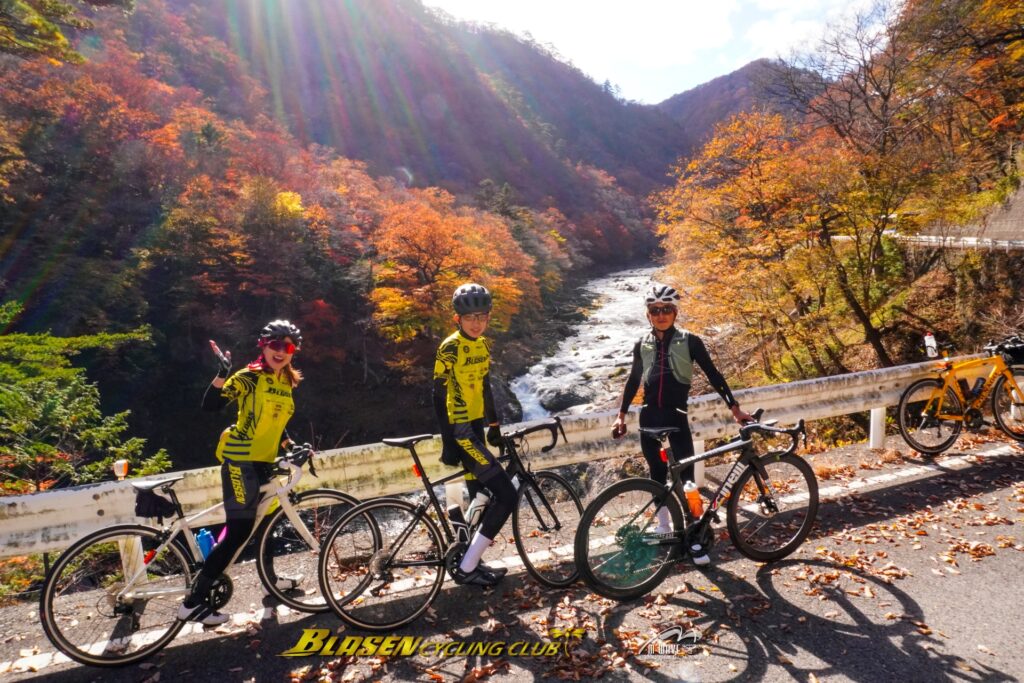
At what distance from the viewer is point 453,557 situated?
354 centimetres

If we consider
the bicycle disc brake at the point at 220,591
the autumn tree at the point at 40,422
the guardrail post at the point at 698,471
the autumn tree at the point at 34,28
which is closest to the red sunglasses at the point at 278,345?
the bicycle disc brake at the point at 220,591

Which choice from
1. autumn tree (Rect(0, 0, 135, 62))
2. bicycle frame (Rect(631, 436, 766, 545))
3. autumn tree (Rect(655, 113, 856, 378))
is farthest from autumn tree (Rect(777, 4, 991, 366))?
autumn tree (Rect(0, 0, 135, 62))

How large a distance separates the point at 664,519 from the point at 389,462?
6.93ft

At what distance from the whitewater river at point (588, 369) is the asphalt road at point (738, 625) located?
14642 mm

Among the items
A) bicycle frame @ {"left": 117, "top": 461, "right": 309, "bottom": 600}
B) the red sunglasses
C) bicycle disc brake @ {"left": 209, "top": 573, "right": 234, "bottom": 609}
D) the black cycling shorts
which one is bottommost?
bicycle disc brake @ {"left": 209, "top": 573, "right": 234, "bottom": 609}

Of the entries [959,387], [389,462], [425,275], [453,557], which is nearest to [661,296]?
[453,557]

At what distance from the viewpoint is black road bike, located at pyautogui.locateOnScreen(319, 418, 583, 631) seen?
3402 mm

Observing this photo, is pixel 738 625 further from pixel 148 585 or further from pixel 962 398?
pixel 962 398

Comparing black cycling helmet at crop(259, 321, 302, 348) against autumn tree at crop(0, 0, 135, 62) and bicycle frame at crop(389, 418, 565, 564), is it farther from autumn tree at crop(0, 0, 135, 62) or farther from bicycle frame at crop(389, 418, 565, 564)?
autumn tree at crop(0, 0, 135, 62)

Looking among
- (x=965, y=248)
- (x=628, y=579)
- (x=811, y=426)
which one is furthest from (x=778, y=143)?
(x=628, y=579)

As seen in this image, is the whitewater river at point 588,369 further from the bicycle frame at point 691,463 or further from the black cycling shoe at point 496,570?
the black cycling shoe at point 496,570

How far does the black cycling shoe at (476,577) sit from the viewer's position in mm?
3504

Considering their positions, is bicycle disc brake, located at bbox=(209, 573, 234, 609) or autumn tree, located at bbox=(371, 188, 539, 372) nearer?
bicycle disc brake, located at bbox=(209, 573, 234, 609)

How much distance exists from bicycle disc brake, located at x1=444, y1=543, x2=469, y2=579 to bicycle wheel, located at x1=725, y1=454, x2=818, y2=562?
1898 mm
